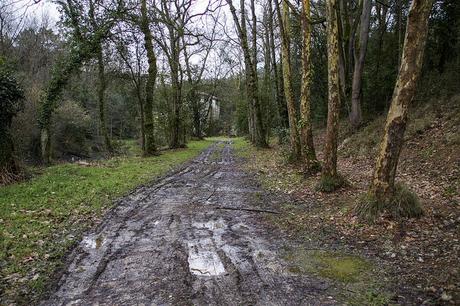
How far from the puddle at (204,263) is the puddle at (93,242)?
160 centimetres

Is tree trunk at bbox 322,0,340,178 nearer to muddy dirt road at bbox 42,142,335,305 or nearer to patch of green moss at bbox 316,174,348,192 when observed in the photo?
patch of green moss at bbox 316,174,348,192

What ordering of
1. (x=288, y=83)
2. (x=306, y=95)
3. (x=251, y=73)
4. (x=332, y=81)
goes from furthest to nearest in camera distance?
(x=251, y=73), (x=288, y=83), (x=306, y=95), (x=332, y=81)

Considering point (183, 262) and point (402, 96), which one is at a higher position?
point (402, 96)

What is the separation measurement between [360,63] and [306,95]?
24.6 ft

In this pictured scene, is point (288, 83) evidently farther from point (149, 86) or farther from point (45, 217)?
point (149, 86)

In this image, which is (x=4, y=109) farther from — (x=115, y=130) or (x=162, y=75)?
(x=115, y=130)

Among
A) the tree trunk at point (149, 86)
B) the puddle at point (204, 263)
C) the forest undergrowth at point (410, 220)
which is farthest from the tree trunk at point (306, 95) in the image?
the tree trunk at point (149, 86)

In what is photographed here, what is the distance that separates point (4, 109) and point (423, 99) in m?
16.2

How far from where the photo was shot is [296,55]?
84.6 ft

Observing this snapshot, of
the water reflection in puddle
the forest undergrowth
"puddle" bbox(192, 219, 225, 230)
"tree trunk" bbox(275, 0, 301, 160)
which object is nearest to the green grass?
"tree trunk" bbox(275, 0, 301, 160)

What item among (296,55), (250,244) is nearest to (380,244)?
(250,244)

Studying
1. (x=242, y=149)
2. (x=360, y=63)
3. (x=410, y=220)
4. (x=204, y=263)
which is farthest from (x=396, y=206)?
(x=242, y=149)

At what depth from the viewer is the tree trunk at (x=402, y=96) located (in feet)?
20.0

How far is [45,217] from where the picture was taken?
7.46 metres
